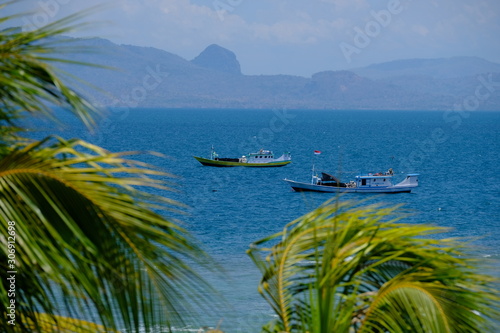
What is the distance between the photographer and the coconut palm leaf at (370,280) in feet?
11.7

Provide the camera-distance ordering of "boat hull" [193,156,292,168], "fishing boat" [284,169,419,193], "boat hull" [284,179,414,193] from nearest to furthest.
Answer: "boat hull" [284,179,414,193] → "fishing boat" [284,169,419,193] → "boat hull" [193,156,292,168]

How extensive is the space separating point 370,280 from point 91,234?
2.11m

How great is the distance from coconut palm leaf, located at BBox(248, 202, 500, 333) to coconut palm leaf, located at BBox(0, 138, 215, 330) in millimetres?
1116

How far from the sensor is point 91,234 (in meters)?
2.45

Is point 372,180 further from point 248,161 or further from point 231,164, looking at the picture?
point 248,161

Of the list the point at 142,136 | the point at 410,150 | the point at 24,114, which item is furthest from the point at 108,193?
the point at 142,136

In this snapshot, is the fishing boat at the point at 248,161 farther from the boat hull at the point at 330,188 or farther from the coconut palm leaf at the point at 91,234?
→ the coconut palm leaf at the point at 91,234

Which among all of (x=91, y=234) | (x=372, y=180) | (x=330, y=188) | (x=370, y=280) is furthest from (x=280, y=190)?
(x=91, y=234)

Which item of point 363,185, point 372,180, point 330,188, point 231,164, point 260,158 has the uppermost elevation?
point 260,158

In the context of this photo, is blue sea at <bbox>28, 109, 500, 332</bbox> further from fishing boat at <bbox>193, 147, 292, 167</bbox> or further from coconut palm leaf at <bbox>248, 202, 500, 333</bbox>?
fishing boat at <bbox>193, 147, 292, 167</bbox>

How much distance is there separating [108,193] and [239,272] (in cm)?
2479

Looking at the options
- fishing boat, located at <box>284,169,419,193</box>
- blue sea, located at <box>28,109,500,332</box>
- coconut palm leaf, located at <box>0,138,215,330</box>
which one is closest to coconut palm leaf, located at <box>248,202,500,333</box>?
blue sea, located at <box>28,109,500,332</box>

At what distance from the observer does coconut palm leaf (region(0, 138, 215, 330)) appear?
7.76ft

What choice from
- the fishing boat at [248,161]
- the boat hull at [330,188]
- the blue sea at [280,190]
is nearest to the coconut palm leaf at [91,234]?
the blue sea at [280,190]
